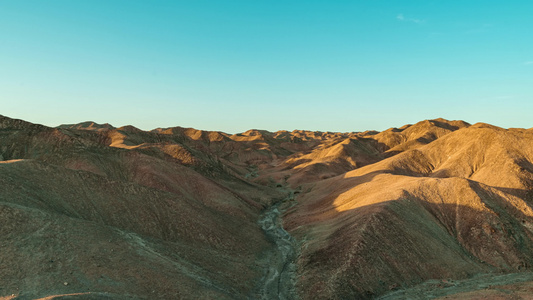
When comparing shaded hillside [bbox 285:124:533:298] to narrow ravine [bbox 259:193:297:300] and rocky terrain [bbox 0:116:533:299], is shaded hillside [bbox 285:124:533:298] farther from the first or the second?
narrow ravine [bbox 259:193:297:300]

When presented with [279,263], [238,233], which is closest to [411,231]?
[279,263]

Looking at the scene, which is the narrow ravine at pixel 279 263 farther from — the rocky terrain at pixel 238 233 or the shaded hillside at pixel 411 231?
the shaded hillside at pixel 411 231

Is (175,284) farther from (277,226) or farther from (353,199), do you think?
(353,199)

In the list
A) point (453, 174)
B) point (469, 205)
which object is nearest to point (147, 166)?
point (469, 205)

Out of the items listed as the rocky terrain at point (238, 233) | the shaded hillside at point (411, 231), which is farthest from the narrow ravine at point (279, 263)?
the shaded hillside at point (411, 231)

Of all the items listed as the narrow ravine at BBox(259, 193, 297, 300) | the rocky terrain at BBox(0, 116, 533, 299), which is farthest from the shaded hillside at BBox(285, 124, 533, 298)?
the narrow ravine at BBox(259, 193, 297, 300)

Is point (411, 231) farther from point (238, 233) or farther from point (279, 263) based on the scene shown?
point (238, 233)
